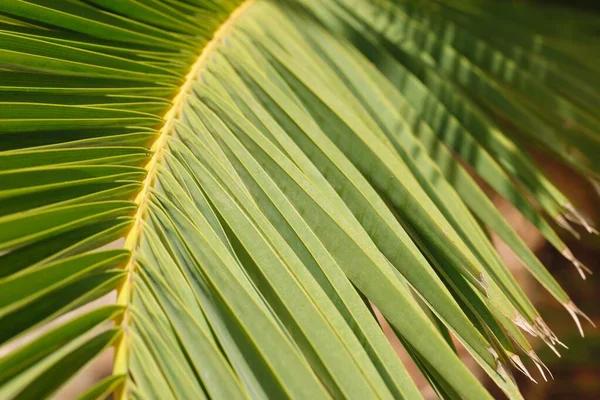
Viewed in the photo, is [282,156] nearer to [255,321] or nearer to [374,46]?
[255,321]

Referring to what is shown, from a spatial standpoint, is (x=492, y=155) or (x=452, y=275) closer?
(x=452, y=275)

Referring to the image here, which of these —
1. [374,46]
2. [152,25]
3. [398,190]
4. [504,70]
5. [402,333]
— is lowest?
[402,333]

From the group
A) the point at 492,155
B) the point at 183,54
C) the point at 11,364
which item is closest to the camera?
the point at 11,364

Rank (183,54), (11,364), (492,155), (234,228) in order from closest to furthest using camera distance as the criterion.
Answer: (11,364) → (234,228) → (183,54) → (492,155)

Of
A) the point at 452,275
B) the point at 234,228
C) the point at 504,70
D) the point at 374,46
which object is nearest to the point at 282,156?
the point at 234,228
